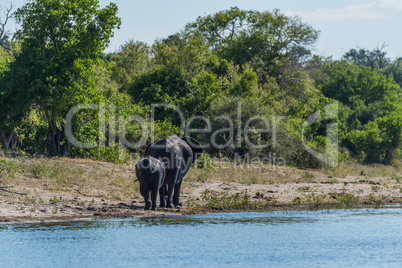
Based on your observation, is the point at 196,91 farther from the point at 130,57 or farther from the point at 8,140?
the point at 130,57

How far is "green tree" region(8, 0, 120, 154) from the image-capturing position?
23.7m

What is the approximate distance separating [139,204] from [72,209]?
2.10 meters

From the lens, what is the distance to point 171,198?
676 inches

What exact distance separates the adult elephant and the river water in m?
1.48

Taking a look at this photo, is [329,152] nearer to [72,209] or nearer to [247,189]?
[247,189]

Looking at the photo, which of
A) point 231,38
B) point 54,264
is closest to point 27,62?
point 54,264

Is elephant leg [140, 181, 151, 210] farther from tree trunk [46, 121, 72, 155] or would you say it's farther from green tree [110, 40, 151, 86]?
green tree [110, 40, 151, 86]

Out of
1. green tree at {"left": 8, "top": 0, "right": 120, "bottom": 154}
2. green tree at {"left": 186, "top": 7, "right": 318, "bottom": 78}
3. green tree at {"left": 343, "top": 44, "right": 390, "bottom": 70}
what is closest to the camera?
green tree at {"left": 8, "top": 0, "right": 120, "bottom": 154}

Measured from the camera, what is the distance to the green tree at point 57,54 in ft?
77.8

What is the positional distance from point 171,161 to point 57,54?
9528 mm

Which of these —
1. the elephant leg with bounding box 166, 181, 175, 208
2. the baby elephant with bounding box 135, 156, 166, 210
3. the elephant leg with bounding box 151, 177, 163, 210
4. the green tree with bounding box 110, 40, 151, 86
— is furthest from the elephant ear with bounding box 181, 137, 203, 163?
the green tree with bounding box 110, 40, 151, 86

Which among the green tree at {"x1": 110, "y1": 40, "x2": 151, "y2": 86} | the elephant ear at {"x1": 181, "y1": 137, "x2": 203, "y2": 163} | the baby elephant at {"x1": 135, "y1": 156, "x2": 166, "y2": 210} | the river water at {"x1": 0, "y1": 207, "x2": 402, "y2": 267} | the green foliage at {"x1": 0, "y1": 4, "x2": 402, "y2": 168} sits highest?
the green tree at {"x1": 110, "y1": 40, "x2": 151, "y2": 86}

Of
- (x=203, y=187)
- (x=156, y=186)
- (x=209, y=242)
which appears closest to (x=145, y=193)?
(x=156, y=186)

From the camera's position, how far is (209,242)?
14.0 m
